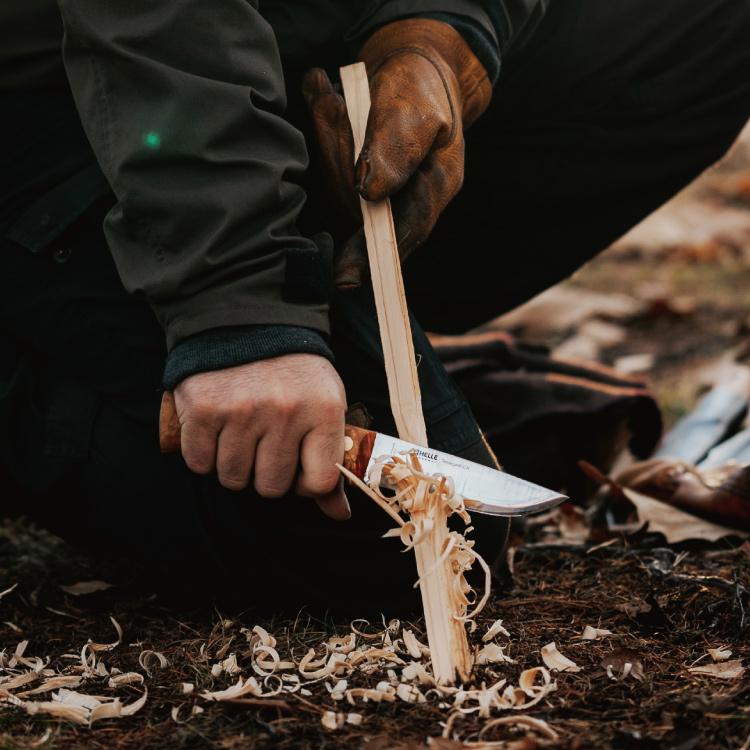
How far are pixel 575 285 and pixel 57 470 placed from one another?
11.5ft

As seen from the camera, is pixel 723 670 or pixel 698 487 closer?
pixel 723 670

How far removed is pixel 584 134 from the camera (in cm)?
238

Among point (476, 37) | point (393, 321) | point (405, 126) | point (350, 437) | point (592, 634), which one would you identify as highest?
point (476, 37)

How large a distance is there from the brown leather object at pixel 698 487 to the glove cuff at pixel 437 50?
3.10ft

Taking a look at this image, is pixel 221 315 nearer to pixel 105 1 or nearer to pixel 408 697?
pixel 105 1

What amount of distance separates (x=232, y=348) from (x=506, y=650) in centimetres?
64

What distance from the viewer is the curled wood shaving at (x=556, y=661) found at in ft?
4.86

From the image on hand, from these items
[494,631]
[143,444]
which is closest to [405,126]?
[143,444]

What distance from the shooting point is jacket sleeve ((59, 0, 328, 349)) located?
1.46 meters

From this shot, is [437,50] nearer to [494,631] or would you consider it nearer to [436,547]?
[436,547]

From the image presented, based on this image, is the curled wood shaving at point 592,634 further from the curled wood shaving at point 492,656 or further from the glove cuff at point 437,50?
the glove cuff at point 437,50

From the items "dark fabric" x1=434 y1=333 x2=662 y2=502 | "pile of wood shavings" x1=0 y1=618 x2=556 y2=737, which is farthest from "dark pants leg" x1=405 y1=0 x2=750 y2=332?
"pile of wood shavings" x1=0 y1=618 x2=556 y2=737

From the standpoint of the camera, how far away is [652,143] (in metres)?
2.42

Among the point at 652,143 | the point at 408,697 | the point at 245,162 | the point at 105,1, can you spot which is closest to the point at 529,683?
the point at 408,697
